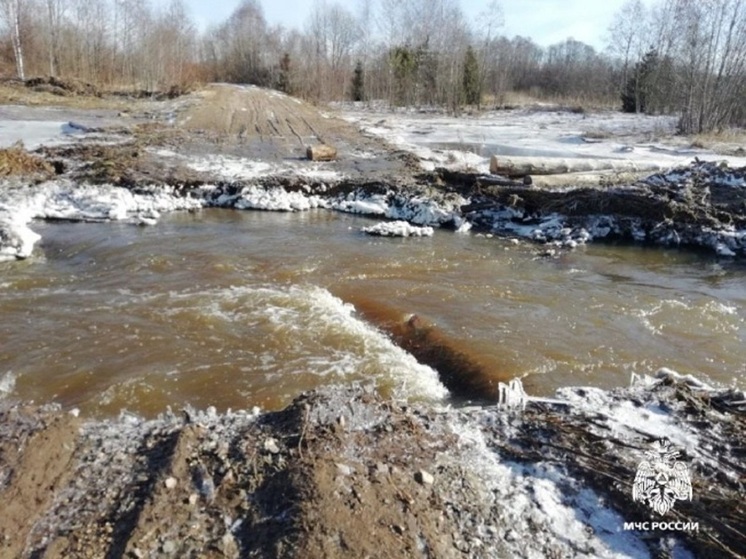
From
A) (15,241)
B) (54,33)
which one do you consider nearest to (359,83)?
(54,33)

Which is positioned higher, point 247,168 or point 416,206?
point 247,168

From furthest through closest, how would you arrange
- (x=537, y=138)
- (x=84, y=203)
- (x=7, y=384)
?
(x=537, y=138)
(x=84, y=203)
(x=7, y=384)

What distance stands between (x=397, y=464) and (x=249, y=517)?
914 mm

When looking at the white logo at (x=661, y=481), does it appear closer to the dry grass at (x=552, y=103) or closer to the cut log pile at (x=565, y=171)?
the cut log pile at (x=565, y=171)

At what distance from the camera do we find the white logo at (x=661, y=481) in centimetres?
303

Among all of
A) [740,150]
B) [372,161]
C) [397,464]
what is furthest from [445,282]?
[740,150]

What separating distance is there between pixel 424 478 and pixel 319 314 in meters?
3.68

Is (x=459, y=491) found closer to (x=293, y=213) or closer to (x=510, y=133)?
(x=293, y=213)

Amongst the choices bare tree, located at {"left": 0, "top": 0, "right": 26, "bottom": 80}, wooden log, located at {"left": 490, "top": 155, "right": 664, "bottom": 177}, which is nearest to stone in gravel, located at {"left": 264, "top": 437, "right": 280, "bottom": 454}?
wooden log, located at {"left": 490, "top": 155, "right": 664, "bottom": 177}

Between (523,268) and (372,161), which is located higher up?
(372,161)

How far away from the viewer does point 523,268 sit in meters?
8.77

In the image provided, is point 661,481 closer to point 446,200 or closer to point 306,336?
point 306,336

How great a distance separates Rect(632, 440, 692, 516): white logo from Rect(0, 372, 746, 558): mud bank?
4 cm

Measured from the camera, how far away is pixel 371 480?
3062mm
